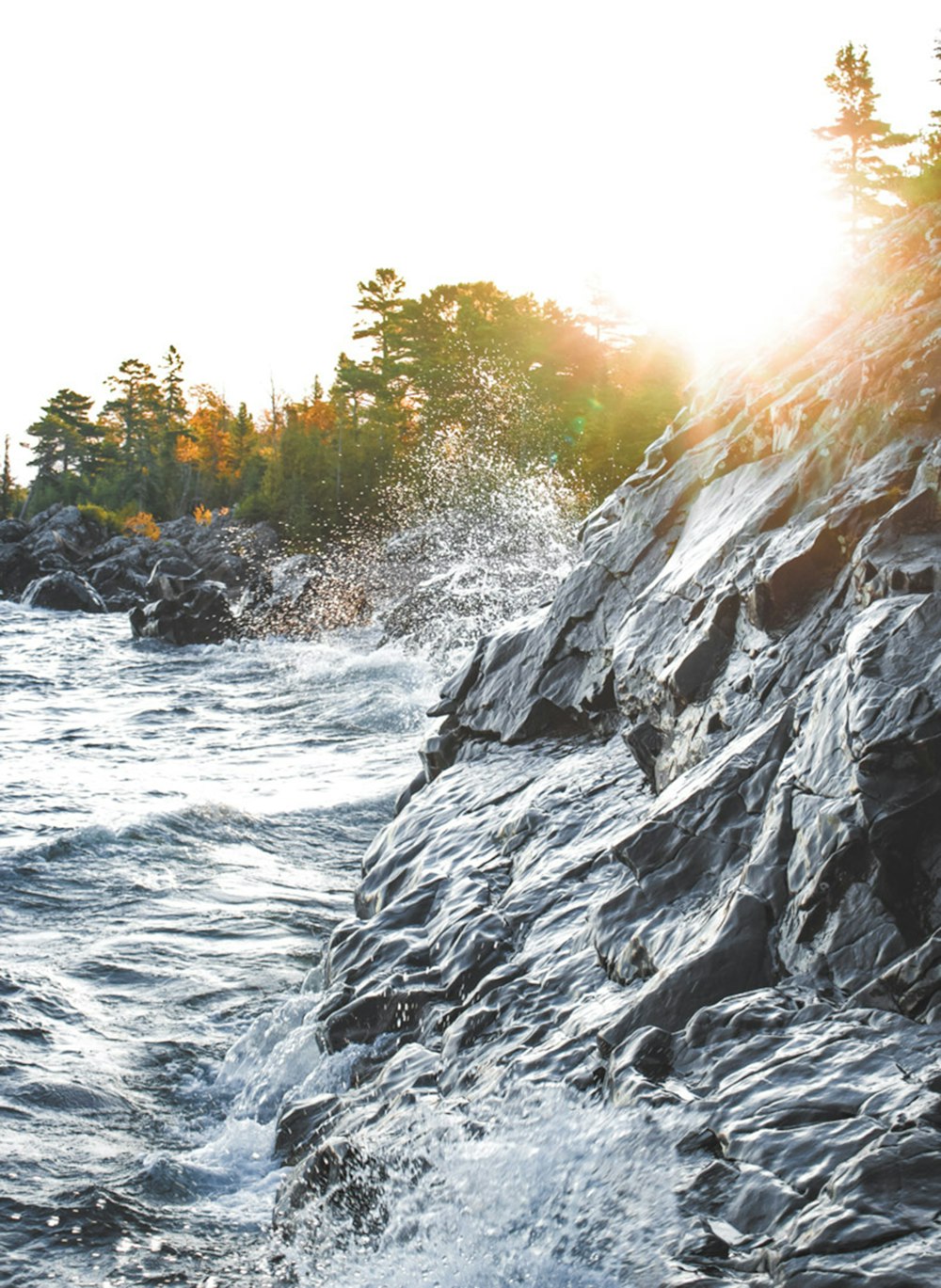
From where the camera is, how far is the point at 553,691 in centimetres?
934

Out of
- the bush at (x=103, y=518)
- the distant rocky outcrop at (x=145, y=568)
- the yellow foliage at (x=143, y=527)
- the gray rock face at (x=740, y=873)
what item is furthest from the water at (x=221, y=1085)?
the yellow foliage at (x=143, y=527)

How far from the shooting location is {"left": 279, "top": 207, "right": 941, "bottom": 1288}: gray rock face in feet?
11.6

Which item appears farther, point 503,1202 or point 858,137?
point 858,137

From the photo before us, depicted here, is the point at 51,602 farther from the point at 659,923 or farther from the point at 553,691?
the point at 659,923

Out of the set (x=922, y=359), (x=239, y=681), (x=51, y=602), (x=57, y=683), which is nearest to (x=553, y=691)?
(x=922, y=359)

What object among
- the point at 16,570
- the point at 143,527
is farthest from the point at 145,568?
the point at 143,527

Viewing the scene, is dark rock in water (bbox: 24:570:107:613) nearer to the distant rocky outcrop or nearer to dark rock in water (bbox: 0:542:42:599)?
the distant rocky outcrop

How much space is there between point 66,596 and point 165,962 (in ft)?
124

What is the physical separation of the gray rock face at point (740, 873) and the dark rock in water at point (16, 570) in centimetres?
4677

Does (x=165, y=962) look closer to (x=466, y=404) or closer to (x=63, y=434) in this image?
(x=466, y=404)

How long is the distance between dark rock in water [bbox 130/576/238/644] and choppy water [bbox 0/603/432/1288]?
11581 mm

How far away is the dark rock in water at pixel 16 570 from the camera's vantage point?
50750mm

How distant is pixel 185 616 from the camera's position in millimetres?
32094

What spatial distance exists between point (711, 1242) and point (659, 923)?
184cm
